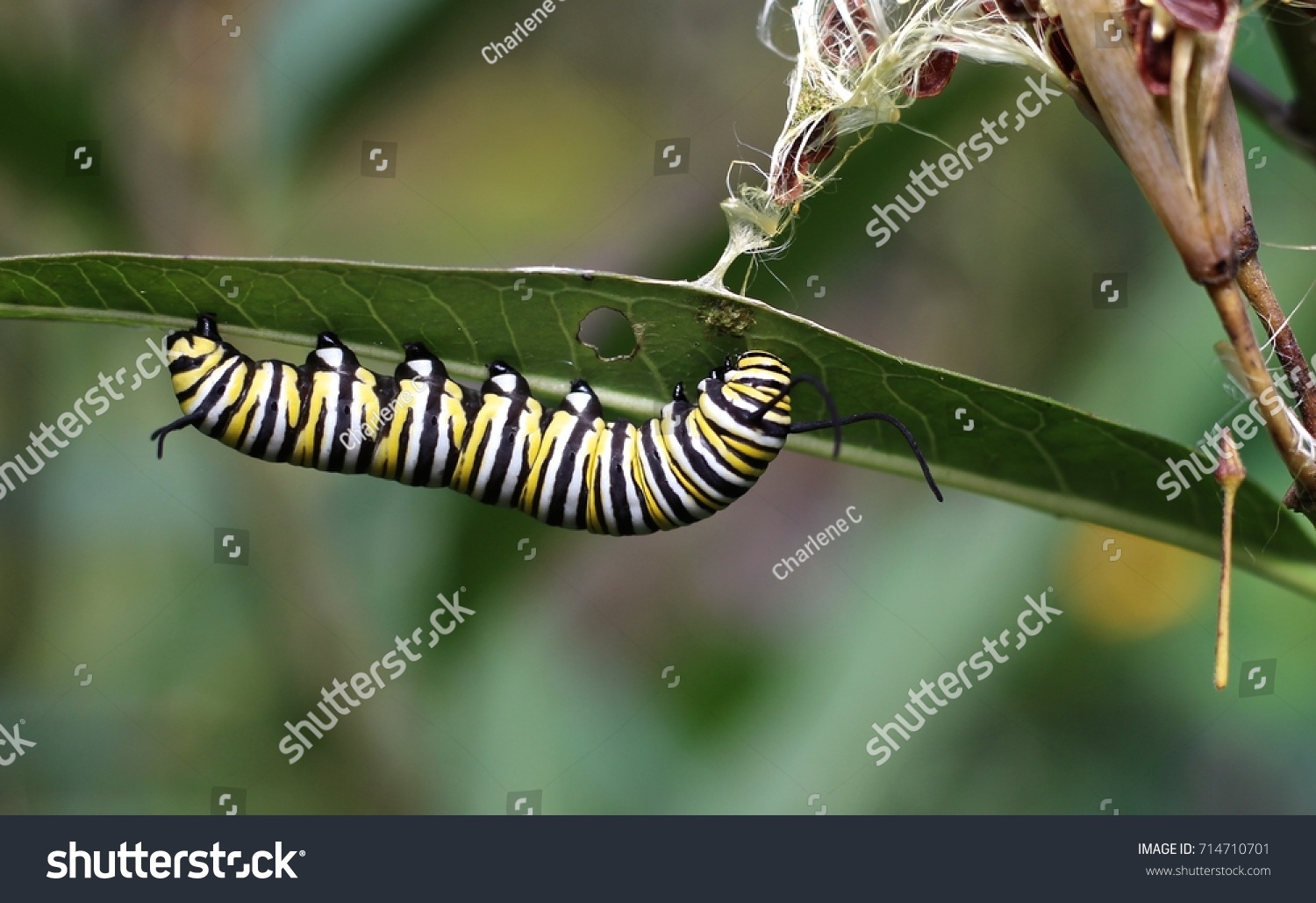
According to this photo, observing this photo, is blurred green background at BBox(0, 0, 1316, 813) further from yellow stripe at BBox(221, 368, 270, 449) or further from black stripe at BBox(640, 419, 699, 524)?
black stripe at BBox(640, 419, 699, 524)

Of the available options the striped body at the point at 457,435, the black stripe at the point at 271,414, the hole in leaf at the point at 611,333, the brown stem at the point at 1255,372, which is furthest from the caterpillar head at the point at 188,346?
the brown stem at the point at 1255,372

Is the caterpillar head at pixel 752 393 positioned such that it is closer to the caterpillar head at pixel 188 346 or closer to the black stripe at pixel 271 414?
the black stripe at pixel 271 414

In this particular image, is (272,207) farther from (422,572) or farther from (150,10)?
(422,572)

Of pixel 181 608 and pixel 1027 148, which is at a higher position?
pixel 1027 148

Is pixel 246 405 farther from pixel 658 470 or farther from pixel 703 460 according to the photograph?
pixel 703 460

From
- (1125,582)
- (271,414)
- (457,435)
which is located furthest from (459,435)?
(1125,582)

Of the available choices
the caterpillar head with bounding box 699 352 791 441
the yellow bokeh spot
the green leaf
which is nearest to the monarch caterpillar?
the caterpillar head with bounding box 699 352 791 441

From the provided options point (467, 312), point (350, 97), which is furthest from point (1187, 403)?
point (350, 97)
